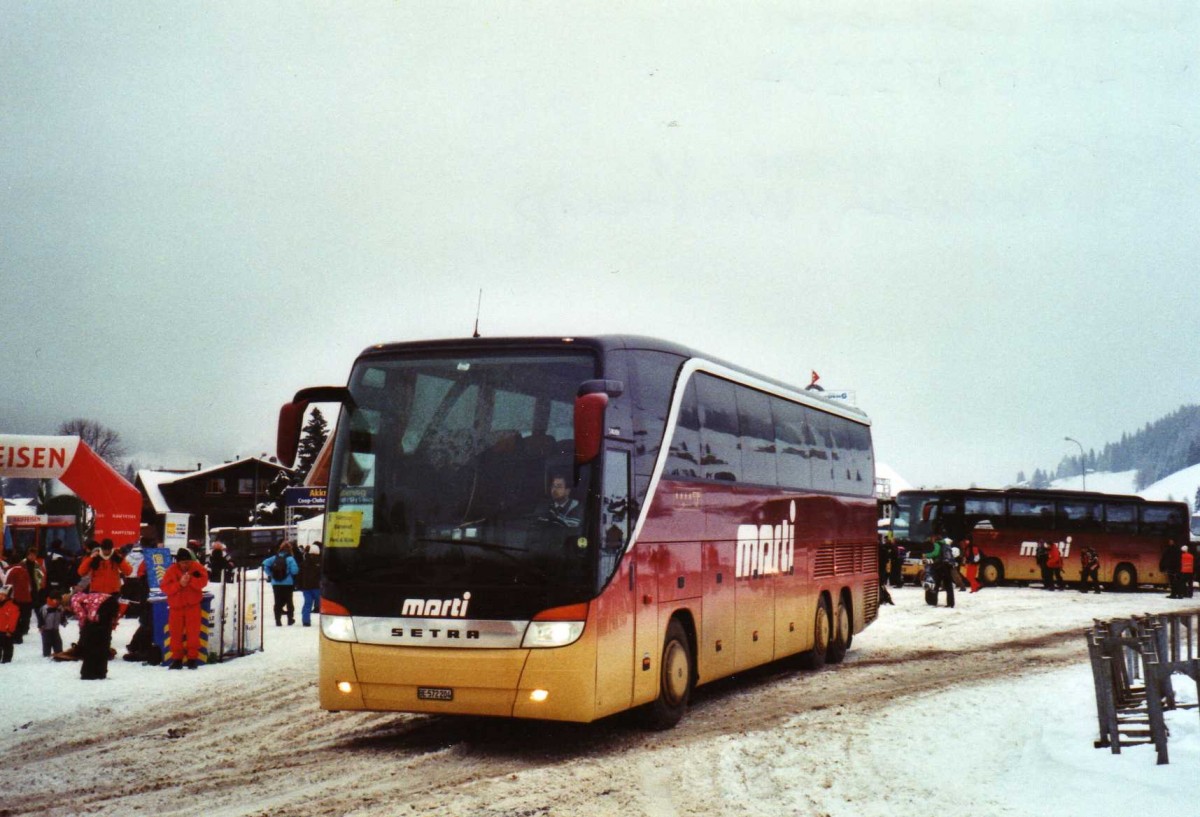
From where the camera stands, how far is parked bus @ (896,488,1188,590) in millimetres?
42688

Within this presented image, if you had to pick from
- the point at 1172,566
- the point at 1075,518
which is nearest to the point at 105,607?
the point at 1172,566

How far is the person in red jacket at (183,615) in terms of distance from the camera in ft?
52.3

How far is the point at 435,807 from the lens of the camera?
7566mm

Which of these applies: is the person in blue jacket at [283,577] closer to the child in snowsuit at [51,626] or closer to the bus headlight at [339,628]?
the child in snowsuit at [51,626]

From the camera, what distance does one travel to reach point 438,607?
30.9 ft

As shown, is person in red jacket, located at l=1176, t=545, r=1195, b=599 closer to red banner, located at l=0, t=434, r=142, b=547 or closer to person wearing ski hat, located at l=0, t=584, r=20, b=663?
red banner, located at l=0, t=434, r=142, b=547

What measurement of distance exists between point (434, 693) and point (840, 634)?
9457 mm

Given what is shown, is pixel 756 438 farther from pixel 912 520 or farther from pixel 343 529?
pixel 912 520

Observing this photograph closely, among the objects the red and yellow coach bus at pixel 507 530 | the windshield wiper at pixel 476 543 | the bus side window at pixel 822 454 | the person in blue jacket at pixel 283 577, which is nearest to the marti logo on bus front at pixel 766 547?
the bus side window at pixel 822 454

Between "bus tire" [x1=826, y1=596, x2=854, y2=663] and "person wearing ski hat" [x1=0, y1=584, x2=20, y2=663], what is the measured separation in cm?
1207

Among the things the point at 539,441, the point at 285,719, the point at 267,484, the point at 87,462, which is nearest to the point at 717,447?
the point at 539,441

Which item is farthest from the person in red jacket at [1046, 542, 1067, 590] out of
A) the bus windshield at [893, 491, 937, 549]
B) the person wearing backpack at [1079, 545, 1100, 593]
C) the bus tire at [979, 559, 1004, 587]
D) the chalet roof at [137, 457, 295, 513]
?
the chalet roof at [137, 457, 295, 513]

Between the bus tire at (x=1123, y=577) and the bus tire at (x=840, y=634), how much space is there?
28995 mm

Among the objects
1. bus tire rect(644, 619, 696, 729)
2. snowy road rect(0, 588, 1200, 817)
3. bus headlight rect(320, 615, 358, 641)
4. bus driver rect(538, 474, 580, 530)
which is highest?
bus driver rect(538, 474, 580, 530)
